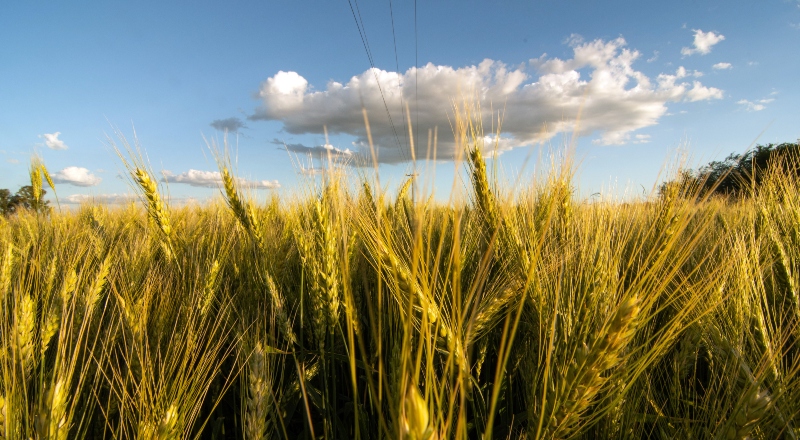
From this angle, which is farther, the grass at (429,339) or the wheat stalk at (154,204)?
the wheat stalk at (154,204)

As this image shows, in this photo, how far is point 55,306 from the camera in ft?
4.48

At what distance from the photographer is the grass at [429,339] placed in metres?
0.75

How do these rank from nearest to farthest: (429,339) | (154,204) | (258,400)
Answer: (429,339), (258,400), (154,204)

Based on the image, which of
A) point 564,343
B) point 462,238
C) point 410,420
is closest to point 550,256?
point 462,238

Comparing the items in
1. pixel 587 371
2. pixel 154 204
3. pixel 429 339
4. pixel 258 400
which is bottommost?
pixel 258 400

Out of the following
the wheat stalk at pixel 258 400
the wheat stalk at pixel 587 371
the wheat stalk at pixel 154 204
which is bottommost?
the wheat stalk at pixel 258 400

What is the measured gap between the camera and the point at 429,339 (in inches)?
23.1

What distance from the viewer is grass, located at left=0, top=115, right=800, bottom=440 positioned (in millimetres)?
753

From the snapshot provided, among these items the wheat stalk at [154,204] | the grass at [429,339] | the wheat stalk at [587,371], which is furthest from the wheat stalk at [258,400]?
the wheat stalk at [154,204]

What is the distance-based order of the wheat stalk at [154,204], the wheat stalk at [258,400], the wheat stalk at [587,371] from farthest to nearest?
the wheat stalk at [154,204] < the wheat stalk at [258,400] < the wheat stalk at [587,371]

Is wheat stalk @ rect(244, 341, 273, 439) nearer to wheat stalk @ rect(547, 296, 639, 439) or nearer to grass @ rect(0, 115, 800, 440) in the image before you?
grass @ rect(0, 115, 800, 440)

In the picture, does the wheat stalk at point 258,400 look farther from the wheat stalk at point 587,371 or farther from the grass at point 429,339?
the wheat stalk at point 587,371

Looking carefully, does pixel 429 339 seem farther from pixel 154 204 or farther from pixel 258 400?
pixel 154 204

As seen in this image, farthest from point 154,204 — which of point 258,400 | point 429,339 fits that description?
point 429,339
